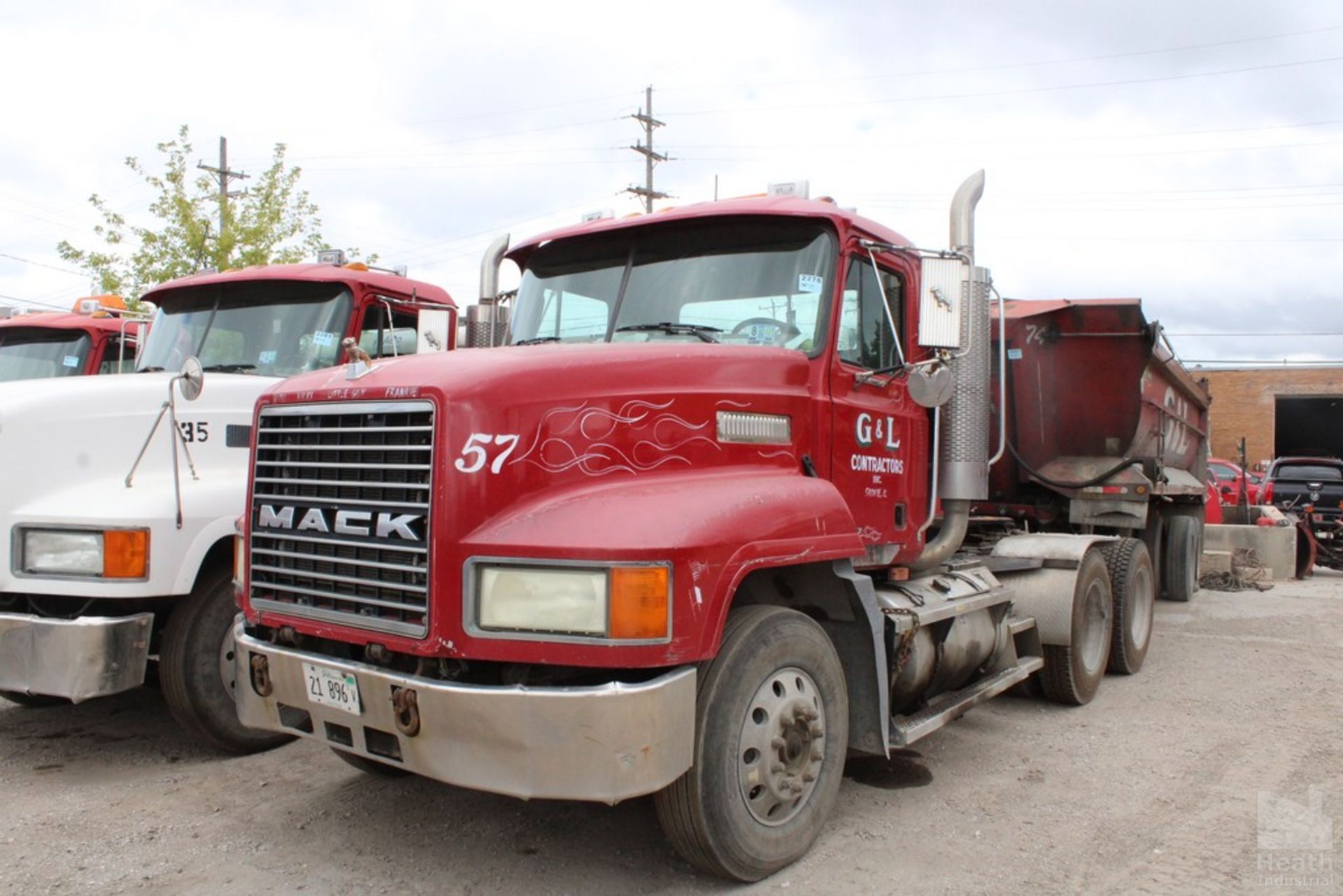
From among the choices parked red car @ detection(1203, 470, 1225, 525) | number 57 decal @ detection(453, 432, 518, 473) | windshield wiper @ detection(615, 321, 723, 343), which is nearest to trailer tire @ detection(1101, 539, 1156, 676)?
windshield wiper @ detection(615, 321, 723, 343)

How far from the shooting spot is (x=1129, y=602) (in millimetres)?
7520

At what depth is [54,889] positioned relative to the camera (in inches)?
146

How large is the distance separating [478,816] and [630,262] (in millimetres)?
2557

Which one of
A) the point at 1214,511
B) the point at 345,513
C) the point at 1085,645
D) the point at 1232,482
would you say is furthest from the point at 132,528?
the point at 1232,482

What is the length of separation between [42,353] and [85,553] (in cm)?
441

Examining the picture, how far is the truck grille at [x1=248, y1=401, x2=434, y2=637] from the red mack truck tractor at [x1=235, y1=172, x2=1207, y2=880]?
1cm

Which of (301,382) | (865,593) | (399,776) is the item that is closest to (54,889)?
(399,776)

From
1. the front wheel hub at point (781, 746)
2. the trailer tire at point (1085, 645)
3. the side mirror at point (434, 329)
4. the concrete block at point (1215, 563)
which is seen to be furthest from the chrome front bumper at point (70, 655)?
the concrete block at point (1215, 563)

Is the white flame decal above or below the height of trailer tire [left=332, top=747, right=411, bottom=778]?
above

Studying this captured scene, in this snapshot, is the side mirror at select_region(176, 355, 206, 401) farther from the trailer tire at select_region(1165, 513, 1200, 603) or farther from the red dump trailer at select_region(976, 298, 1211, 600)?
the trailer tire at select_region(1165, 513, 1200, 603)

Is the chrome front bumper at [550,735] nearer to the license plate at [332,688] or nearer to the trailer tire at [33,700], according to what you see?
the license plate at [332,688]

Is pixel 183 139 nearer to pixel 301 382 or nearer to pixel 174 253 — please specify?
pixel 174 253

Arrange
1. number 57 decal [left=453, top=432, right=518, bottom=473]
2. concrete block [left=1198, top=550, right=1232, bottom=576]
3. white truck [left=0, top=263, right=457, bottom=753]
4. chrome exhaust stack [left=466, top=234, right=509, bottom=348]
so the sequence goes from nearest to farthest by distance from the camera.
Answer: number 57 decal [left=453, top=432, right=518, bottom=473] → white truck [left=0, top=263, right=457, bottom=753] → chrome exhaust stack [left=466, top=234, right=509, bottom=348] → concrete block [left=1198, top=550, right=1232, bottom=576]

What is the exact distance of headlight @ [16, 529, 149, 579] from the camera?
4668 mm
